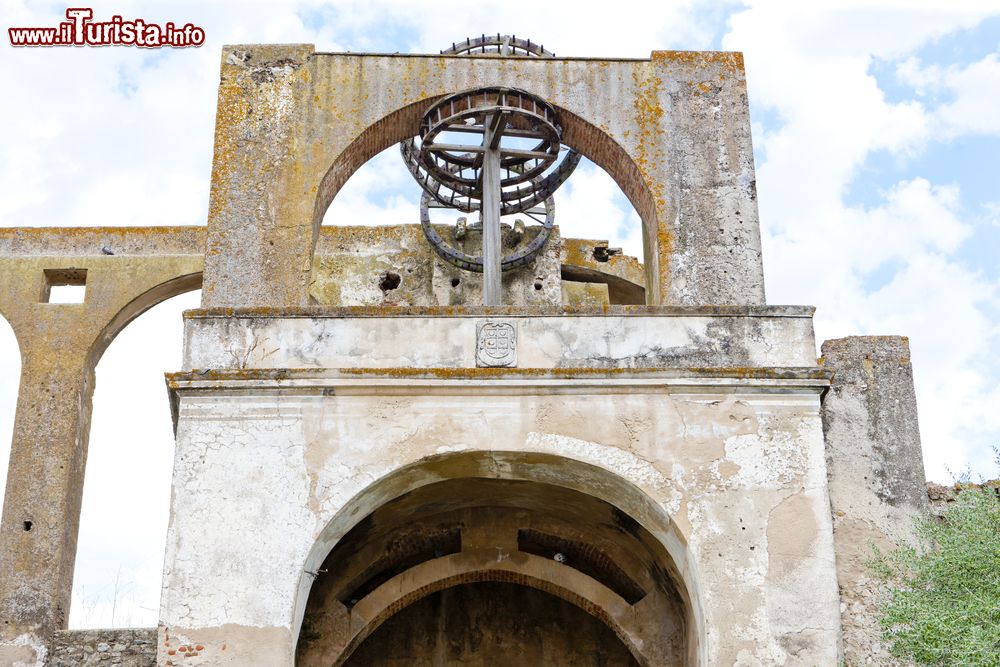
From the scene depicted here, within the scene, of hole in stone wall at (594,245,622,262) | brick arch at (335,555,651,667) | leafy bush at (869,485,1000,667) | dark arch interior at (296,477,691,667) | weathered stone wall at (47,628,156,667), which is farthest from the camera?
hole in stone wall at (594,245,622,262)

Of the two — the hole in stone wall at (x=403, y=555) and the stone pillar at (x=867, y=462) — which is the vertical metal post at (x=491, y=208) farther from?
the stone pillar at (x=867, y=462)

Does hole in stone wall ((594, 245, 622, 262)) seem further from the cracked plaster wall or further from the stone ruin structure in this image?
the cracked plaster wall

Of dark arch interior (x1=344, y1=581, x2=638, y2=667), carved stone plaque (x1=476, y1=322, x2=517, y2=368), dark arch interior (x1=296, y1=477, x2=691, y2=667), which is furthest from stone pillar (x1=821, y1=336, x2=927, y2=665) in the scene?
dark arch interior (x1=344, y1=581, x2=638, y2=667)

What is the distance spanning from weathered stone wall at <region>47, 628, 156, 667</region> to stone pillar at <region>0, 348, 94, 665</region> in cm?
63

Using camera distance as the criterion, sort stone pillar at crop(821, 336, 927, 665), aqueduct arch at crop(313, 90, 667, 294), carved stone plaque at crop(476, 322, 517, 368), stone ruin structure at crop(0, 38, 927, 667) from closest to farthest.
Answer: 1. stone ruin structure at crop(0, 38, 927, 667)
2. stone pillar at crop(821, 336, 927, 665)
3. carved stone plaque at crop(476, 322, 517, 368)
4. aqueduct arch at crop(313, 90, 667, 294)

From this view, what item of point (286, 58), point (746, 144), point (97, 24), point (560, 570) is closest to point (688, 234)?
point (746, 144)

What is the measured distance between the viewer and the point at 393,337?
10.7 metres

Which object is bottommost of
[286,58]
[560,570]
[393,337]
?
[560,570]

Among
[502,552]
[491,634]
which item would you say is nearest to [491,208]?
[502,552]

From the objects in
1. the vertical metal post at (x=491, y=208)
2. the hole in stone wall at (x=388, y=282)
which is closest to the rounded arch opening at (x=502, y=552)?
the vertical metal post at (x=491, y=208)

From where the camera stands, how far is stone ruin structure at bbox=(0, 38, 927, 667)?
998cm

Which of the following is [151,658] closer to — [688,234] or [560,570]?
[560,570]

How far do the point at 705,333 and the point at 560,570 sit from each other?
3.17 m

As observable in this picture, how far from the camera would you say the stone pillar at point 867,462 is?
1025 centimetres
